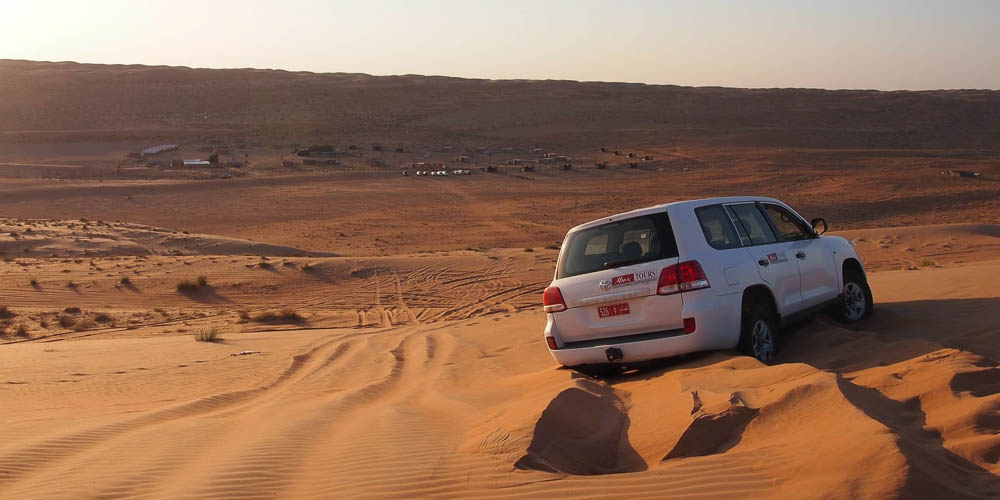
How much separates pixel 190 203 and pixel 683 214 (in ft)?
116

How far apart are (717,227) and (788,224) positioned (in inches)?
63.9

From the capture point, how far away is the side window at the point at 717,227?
306 inches

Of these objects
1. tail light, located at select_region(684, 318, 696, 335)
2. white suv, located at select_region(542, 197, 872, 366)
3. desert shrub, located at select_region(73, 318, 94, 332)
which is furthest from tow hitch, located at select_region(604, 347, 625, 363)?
desert shrub, located at select_region(73, 318, 94, 332)

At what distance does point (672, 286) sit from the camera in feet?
24.2

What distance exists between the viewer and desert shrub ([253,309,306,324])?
16.5 metres

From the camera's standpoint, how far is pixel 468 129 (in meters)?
74.7

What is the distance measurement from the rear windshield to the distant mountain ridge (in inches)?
2209

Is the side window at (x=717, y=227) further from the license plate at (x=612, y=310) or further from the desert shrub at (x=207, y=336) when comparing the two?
the desert shrub at (x=207, y=336)

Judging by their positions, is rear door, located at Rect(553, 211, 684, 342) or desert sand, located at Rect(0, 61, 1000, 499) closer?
desert sand, located at Rect(0, 61, 1000, 499)

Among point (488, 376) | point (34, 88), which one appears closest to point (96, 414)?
point (488, 376)

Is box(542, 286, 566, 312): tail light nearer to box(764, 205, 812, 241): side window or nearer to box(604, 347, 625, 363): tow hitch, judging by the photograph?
box(604, 347, 625, 363): tow hitch

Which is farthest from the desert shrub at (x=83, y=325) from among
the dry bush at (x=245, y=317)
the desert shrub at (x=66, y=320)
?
the dry bush at (x=245, y=317)

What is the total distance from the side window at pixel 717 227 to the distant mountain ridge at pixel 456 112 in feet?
183

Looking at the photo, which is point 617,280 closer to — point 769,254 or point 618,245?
point 618,245
